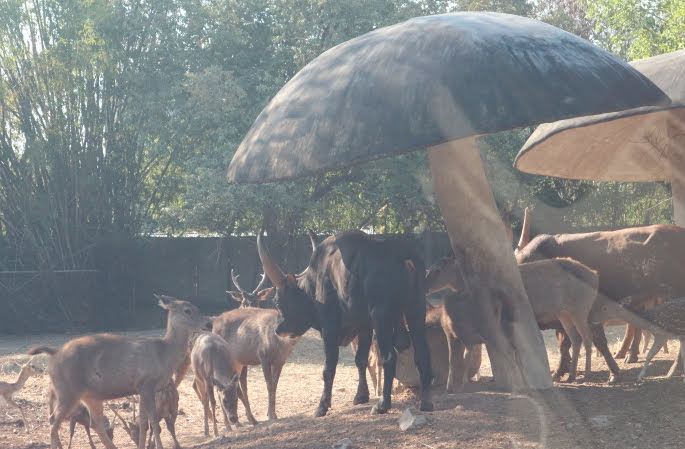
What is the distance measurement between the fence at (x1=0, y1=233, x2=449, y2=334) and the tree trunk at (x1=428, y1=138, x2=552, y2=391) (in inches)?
483

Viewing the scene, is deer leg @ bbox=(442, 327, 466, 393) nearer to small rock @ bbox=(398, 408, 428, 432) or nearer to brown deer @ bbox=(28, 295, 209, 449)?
small rock @ bbox=(398, 408, 428, 432)

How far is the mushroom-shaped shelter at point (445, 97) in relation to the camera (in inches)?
205

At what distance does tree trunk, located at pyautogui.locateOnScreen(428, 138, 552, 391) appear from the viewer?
272 inches

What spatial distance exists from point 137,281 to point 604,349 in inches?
665

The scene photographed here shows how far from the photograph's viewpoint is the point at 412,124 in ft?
17.1

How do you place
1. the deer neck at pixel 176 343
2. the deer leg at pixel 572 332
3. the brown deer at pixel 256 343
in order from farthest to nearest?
the brown deer at pixel 256 343, the deer leg at pixel 572 332, the deer neck at pixel 176 343

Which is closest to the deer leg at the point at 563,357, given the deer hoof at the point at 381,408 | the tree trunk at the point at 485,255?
the tree trunk at the point at 485,255

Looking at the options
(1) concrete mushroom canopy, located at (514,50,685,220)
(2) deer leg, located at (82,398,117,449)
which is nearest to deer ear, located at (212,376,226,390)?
(2) deer leg, located at (82,398,117,449)

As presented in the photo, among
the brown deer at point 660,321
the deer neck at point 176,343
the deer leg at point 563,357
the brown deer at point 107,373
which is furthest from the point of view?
the deer leg at point 563,357

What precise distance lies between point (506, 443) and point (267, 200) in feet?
50.1

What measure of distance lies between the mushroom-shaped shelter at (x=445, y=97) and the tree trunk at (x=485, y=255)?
0.06 feet

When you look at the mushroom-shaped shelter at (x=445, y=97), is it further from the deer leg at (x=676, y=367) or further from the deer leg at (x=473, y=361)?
the deer leg at (x=676, y=367)

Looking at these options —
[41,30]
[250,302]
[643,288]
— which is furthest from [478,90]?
[41,30]

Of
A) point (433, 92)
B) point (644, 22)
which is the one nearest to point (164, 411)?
point (433, 92)
